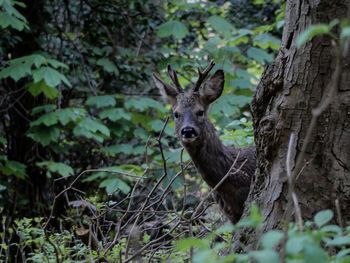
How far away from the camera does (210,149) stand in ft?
16.4

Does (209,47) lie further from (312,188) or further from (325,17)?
(312,188)

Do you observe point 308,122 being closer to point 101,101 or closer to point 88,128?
point 88,128

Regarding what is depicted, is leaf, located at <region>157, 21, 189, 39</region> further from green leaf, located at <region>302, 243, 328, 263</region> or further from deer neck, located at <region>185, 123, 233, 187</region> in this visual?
green leaf, located at <region>302, 243, 328, 263</region>

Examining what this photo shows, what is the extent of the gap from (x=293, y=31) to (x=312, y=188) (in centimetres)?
103

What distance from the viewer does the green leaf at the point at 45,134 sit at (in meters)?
6.90

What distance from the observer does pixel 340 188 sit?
273 centimetres

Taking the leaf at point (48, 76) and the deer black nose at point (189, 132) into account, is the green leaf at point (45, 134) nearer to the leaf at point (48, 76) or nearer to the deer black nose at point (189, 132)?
the leaf at point (48, 76)

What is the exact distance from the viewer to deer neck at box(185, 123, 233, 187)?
16.0 feet

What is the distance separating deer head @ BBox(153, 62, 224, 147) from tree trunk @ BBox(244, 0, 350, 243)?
205cm

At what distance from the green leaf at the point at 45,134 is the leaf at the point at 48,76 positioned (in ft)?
3.37

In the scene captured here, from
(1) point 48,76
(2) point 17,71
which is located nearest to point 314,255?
(1) point 48,76

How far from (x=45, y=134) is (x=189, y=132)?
2.92m

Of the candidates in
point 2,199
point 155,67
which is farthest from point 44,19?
point 2,199

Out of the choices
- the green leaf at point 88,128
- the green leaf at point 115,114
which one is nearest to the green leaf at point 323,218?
the green leaf at point 88,128
